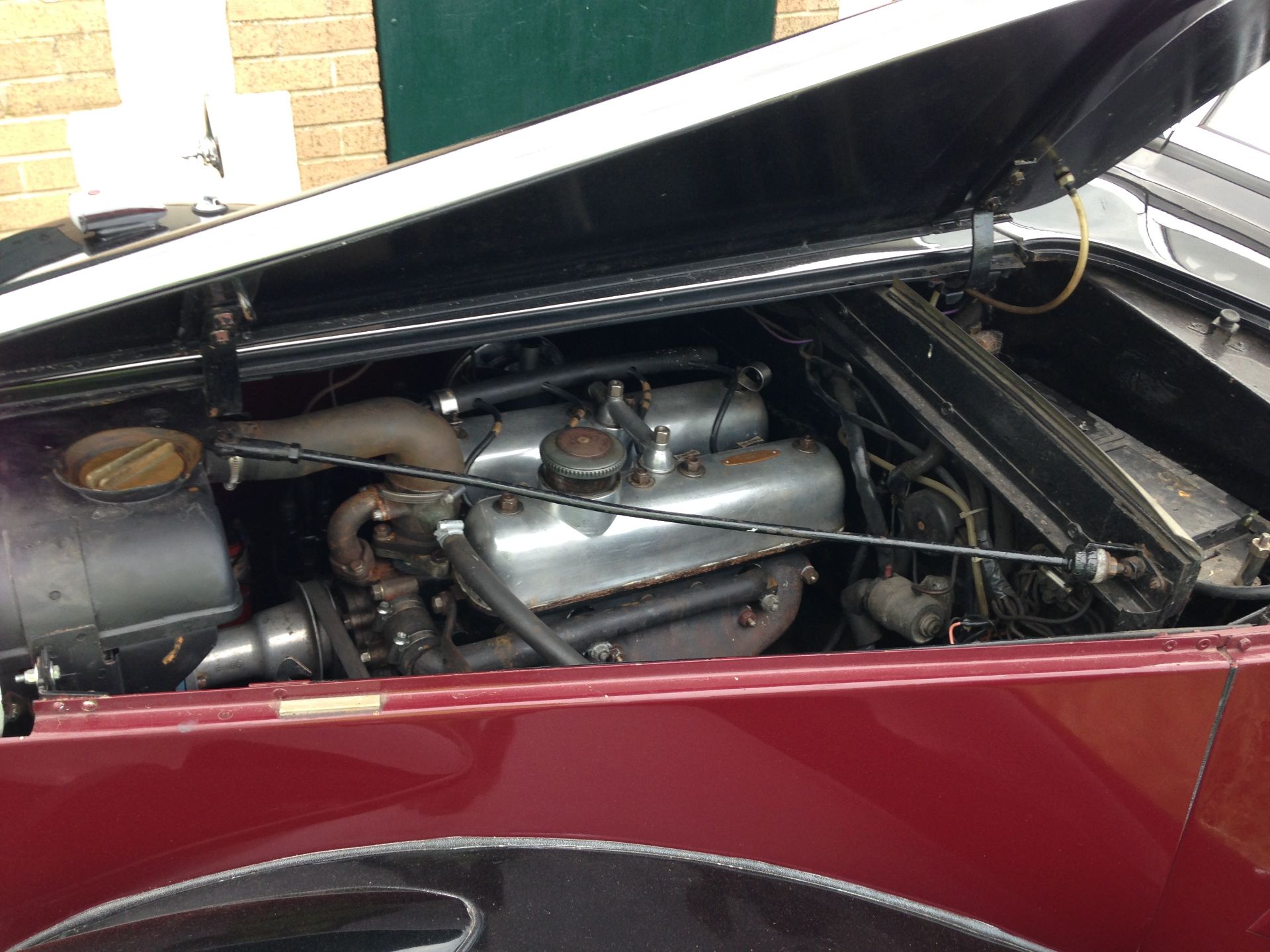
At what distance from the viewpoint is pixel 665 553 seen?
5.13ft

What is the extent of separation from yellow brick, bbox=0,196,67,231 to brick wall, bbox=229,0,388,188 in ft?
2.16

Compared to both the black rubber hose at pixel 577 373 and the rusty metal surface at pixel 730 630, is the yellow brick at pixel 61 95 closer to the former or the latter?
the black rubber hose at pixel 577 373

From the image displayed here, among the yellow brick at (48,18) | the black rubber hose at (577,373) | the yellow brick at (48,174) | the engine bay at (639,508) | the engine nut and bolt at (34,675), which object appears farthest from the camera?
the yellow brick at (48,174)

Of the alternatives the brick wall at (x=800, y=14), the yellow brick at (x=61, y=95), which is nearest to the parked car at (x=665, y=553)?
the yellow brick at (x=61, y=95)

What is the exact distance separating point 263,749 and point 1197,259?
1.78 meters

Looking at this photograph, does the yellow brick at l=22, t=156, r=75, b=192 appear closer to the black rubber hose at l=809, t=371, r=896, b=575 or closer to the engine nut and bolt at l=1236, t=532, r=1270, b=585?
the black rubber hose at l=809, t=371, r=896, b=575

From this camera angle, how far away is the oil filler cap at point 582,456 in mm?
1479

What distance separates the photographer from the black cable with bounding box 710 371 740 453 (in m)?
1.79

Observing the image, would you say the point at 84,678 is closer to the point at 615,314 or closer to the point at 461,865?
the point at 461,865

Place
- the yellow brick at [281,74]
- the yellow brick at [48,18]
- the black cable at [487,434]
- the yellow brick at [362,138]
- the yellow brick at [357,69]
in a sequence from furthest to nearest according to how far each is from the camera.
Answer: the yellow brick at [362,138], the yellow brick at [357,69], the yellow brick at [281,74], the yellow brick at [48,18], the black cable at [487,434]

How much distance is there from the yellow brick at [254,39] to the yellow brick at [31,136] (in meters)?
0.54

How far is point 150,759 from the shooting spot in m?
1.02

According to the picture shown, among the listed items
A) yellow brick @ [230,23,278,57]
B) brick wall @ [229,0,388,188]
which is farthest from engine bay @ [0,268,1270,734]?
yellow brick @ [230,23,278,57]

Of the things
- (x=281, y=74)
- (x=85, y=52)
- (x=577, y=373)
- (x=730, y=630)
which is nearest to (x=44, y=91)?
(x=85, y=52)
